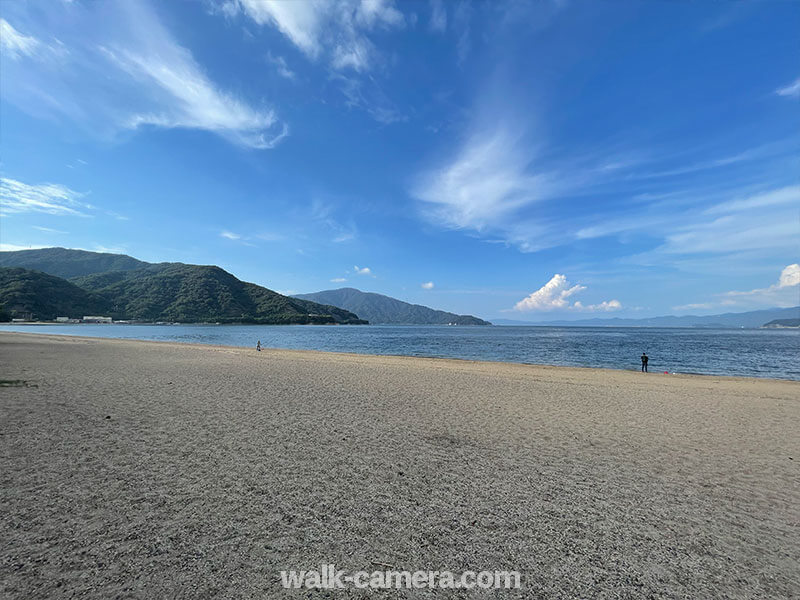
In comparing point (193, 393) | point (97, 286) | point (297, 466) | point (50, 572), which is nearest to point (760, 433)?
point (297, 466)

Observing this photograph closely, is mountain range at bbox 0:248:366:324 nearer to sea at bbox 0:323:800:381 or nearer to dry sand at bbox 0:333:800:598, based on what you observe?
sea at bbox 0:323:800:381

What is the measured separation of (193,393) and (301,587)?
1136cm

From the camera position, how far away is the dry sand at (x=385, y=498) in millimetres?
3508

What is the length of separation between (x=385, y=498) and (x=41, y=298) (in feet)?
620

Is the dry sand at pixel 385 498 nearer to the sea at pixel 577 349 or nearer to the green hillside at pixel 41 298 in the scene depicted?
the sea at pixel 577 349

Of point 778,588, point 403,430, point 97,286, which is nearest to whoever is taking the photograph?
point 778,588

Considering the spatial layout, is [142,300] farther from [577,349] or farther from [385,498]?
A: [385,498]

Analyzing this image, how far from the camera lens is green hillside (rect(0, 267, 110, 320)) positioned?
126m

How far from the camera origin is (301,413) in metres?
10.2

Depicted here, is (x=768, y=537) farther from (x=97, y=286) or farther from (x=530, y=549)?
(x=97, y=286)

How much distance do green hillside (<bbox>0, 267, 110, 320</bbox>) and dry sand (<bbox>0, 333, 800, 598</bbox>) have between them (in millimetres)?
162000

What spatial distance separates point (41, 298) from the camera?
13462cm

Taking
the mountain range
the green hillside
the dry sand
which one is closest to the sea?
the dry sand

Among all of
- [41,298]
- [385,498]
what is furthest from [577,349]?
[41,298]
